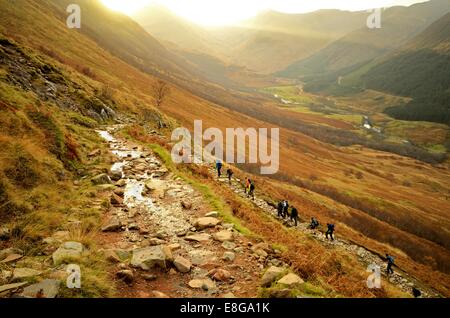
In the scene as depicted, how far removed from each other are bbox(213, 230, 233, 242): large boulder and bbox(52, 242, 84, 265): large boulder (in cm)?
539

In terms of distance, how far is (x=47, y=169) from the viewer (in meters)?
15.5

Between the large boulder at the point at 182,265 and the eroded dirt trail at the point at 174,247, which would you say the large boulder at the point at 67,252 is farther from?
the large boulder at the point at 182,265

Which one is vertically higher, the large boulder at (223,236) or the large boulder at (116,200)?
the large boulder at (116,200)

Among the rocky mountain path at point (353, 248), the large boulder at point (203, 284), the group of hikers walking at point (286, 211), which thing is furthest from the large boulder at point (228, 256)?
the group of hikers walking at point (286, 211)

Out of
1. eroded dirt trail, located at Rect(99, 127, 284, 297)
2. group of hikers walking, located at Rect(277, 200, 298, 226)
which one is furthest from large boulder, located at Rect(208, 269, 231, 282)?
group of hikers walking, located at Rect(277, 200, 298, 226)

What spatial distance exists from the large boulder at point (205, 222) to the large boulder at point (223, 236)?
35.5 inches

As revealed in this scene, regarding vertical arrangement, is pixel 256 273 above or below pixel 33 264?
below

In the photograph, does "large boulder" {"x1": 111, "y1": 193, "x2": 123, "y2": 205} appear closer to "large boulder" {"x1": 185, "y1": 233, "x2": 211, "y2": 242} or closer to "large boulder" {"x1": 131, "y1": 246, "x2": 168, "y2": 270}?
Answer: "large boulder" {"x1": 185, "y1": 233, "x2": 211, "y2": 242}

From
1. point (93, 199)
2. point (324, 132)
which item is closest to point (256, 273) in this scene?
point (93, 199)

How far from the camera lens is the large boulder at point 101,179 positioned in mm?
17656

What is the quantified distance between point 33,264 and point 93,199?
635 cm

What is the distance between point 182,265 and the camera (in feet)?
34.3

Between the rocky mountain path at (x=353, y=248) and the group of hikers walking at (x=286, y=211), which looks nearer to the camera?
the group of hikers walking at (x=286, y=211)
